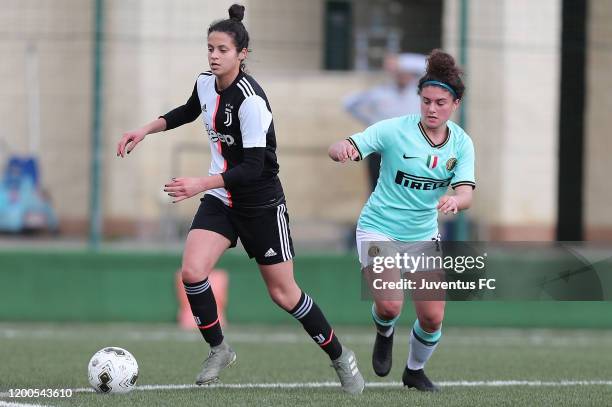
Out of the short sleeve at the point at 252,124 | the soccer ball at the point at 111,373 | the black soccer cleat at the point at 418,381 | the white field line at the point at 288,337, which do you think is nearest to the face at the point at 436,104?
the short sleeve at the point at 252,124

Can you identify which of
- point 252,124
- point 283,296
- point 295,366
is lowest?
point 295,366

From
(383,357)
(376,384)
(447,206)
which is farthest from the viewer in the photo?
(376,384)

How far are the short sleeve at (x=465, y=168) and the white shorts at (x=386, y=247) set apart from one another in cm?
48

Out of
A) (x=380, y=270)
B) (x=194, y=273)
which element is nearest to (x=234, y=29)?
(x=194, y=273)

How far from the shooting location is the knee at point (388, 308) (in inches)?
297

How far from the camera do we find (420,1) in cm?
1397

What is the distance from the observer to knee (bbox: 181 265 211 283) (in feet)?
23.8

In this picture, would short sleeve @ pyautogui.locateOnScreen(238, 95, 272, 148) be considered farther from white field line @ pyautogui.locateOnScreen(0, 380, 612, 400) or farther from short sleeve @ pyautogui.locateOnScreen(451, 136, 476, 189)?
white field line @ pyautogui.locateOnScreen(0, 380, 612, 400)

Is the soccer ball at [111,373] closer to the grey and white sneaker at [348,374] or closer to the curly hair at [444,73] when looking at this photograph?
the grey and white sneaker at [348,374]

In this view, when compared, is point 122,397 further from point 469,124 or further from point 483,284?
point 469,124

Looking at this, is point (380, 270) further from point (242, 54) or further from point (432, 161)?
point (242, 54)

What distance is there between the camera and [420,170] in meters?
7.32

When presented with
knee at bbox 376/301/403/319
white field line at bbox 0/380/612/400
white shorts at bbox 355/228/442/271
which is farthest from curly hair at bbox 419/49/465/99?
white field line at bbox 0/380/612/400

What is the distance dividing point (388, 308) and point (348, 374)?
46cm
